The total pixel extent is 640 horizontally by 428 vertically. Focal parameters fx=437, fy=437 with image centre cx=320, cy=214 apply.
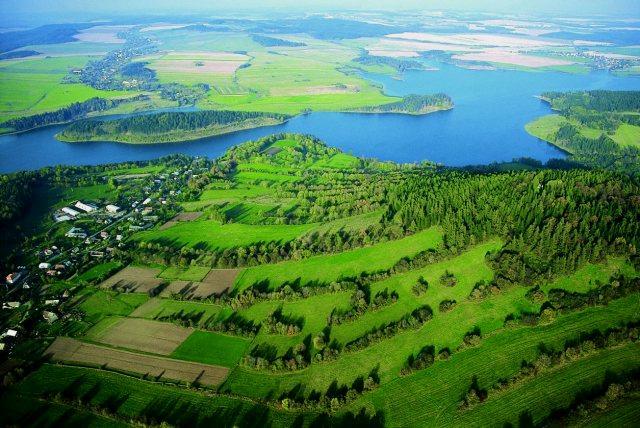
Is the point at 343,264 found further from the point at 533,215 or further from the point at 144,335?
the point at 533,215

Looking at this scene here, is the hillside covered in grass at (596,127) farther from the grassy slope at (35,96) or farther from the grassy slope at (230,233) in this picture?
the grassy slope at (35,96)

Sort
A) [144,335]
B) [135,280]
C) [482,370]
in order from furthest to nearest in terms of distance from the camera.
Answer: [135,280] → [144,335] → [482,370]

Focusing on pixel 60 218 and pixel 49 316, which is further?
pixel 60 218

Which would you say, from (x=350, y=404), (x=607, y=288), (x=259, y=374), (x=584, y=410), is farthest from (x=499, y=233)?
(x=259, y=374)

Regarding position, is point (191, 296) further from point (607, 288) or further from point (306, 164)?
point (306, 164)

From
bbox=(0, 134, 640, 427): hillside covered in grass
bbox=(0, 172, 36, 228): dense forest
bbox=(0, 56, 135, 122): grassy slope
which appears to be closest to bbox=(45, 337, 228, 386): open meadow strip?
bbox=(0, 134, 640, 427): hillside covered in grass

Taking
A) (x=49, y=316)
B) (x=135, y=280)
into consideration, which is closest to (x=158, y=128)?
(x=135, y=280)
